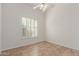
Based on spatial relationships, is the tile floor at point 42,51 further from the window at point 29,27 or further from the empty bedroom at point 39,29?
the window at point 29,27

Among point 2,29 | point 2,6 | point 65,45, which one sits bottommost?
point 65,45

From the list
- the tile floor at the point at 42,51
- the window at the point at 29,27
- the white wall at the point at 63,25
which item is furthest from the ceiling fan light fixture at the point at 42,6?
the tile floor at the point at 42,51

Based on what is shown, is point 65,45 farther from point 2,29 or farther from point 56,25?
point 2,29

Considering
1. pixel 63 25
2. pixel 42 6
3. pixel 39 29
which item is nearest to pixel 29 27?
pixel 39 29

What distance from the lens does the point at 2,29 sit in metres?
1.66

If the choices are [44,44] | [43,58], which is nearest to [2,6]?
[44,44]

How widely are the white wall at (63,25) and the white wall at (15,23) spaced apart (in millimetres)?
162

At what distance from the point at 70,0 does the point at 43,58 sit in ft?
3.28

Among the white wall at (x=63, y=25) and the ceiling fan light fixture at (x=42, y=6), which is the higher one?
the ceiling fan light fixture at (x=42, y=6)

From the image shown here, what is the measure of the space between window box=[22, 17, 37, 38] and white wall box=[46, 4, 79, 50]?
227 millimetres

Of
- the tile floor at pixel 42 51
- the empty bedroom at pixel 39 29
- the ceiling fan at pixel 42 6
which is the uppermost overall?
the ceiling fan at pixel 42 6

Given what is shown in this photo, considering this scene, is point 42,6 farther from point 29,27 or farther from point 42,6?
point 29,27

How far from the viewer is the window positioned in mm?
1729

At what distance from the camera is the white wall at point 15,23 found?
5.49 ft
